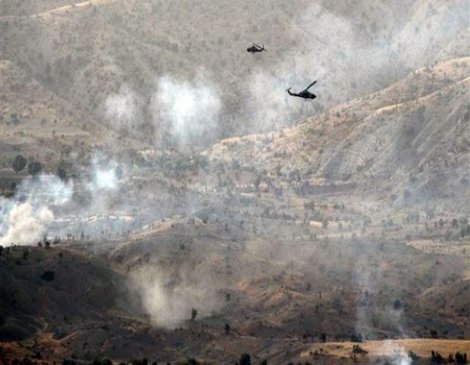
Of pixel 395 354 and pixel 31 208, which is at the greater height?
pixel 395 354

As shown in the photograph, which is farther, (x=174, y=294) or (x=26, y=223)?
(x=26, y=223)

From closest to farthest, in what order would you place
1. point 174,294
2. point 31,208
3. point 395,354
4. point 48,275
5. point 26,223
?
point 395,354 < point 48,275 < point 174,294 < point 26,223 < point 31,208

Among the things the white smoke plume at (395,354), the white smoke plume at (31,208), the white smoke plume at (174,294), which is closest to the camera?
the white smoke plume at (395,354)

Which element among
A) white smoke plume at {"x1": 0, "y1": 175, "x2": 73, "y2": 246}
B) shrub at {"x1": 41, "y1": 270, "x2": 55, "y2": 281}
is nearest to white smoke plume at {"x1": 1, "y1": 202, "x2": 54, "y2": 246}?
white smoke plume at {"x1": 0, "y1": 175, "x2": 73, "y2": 246}

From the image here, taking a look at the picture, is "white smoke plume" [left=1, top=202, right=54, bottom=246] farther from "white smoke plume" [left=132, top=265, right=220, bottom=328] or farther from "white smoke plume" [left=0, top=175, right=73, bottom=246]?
"white smoke plume" [left=132, top=265, right=220, bottom=328]

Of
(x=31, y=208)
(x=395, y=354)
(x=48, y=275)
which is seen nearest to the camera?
(x=395, y=354)

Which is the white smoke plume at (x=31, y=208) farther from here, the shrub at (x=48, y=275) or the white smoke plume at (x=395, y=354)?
the white smoke plume at (x=395, y=354)

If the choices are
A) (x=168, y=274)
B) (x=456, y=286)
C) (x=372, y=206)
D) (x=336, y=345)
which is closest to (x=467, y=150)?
(x=372, y=206)

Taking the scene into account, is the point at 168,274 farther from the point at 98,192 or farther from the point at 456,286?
the point at 98,192

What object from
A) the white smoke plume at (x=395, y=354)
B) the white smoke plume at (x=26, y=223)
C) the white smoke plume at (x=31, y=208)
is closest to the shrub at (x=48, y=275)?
the white smoke plume at (x=31, y=208)

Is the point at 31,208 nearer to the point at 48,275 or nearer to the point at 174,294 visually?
the point at 174,294

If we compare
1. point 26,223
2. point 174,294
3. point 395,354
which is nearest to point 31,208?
point 26,223
